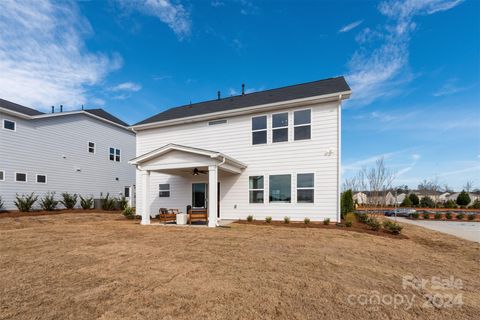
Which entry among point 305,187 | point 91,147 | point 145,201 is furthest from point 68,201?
point 305,187

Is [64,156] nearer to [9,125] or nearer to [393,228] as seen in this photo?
[9,125]

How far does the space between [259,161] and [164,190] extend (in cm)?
622

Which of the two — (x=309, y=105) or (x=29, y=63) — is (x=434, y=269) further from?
(x=29, y=63)

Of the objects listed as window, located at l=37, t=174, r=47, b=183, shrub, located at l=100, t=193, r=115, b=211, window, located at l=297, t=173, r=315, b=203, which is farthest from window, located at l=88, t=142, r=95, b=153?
window, located at l=297, t=173, r=315, b=203

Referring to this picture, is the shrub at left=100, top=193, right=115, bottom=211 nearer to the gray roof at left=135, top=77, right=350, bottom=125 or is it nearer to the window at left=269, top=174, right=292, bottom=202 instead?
the gray roof at left=135, top=77, right=350, bottom=125

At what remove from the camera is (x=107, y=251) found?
588 cm

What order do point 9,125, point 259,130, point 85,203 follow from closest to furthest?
point 259,130
point 9,125
point 85,203

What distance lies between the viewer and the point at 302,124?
10766mm

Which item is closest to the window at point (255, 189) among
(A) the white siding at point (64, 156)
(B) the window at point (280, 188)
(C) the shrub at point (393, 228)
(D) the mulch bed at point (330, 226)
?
(B) the window at point (280, 188)

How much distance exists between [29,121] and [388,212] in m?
33.6

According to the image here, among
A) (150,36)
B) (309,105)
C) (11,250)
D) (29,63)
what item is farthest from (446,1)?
(29,63)

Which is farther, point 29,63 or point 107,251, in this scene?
point 29,63

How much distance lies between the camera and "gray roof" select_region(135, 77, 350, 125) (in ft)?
35.6

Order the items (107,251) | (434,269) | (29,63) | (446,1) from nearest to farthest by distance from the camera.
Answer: (434,269) < (107,251) < (446,1) < (29,63)
